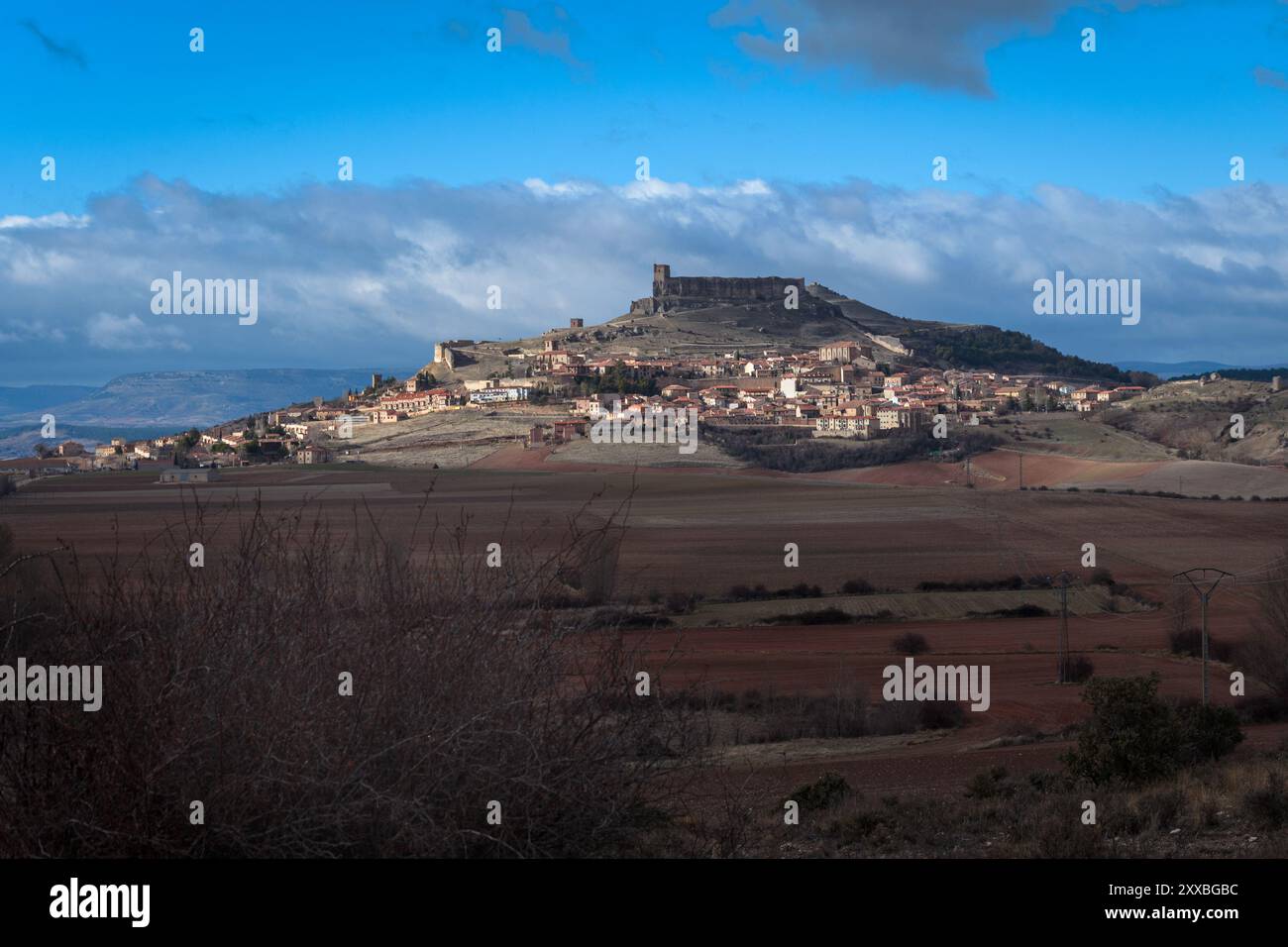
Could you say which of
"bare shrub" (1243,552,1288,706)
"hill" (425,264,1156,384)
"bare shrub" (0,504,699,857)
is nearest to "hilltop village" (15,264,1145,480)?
"hill" (425,264,1156,384)

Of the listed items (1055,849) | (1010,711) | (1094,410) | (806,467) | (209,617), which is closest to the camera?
(209,617)

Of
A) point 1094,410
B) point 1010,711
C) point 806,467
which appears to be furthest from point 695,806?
point 1094,410
